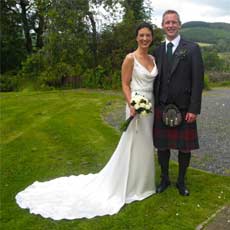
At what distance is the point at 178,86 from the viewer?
15.1 feet

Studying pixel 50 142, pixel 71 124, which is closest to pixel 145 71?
pixel 50 142

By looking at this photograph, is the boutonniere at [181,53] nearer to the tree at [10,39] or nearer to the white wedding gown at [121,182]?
the white wedding gown at [121,182]

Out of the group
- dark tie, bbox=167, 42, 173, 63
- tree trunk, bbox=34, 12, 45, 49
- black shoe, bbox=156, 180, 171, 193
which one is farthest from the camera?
tree trunk, bbox=34, 12, 45, 49

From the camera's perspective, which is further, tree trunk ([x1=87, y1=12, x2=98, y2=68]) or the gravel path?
tree trunk ([x1=87, y1=12, x2=98, y2=68])

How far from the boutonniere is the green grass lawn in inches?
62.5

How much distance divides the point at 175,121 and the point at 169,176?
1176 millimetres

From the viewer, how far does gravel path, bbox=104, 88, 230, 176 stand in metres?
6.19

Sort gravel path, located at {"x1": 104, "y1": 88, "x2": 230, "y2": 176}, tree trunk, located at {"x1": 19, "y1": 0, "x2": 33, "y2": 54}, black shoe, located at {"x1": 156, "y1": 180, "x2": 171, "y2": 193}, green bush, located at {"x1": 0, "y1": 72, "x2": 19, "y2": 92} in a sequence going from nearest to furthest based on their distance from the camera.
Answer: black shoe, located at {"x1": 156, "y1": 180, "x2": 171, "y2": 193} → gravel path, located at {"x1": 104, "y1": 88, "x2": 230, "y2": 176} → green bush, located at {"x1": 0, "y1": 72, "x2": 19, "y2": 92} → tree trunk, located at {"x1": 19, "y1": 0, "x2": 33, "y2": 54}

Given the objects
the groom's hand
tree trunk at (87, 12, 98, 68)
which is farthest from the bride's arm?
tree trunk at (87, 12, 98, 68)

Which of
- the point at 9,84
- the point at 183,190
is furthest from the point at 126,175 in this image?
the point at 9,84

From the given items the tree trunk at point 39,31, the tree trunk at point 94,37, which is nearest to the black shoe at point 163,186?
the tree trunk at point 94,37

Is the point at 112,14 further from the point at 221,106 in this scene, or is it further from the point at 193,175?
the point at 193,175

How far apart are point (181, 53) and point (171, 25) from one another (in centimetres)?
31

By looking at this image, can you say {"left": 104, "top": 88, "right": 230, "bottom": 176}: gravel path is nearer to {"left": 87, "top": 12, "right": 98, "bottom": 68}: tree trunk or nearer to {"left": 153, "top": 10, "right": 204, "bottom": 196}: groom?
{"left": 153, "top": 10, "right": 204, "bottom": 196}: groom
